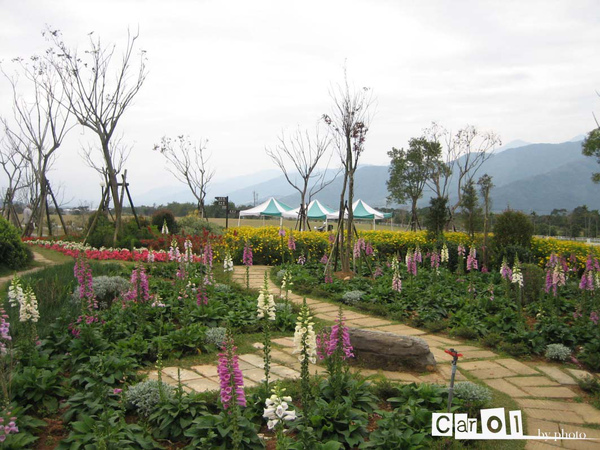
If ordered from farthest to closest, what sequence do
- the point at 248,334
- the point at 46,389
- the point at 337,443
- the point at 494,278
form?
the point at 494,278 < the point at 248,334 < the point at 46,389 < the point at 337,443

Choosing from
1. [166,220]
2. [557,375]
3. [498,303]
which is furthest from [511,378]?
[166,220]

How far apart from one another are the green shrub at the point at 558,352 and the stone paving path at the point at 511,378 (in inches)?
5.0

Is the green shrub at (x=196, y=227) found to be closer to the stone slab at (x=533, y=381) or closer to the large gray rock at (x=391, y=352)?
the large gray rock at (x=391, y=352)

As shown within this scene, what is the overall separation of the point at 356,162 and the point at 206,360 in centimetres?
614

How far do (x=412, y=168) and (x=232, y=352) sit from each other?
2917cm

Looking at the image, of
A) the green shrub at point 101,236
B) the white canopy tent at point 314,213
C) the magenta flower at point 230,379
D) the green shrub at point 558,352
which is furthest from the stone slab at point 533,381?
the white canopy tent at point 314,213

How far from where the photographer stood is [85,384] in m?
3.50

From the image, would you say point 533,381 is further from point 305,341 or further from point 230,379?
point 230,379

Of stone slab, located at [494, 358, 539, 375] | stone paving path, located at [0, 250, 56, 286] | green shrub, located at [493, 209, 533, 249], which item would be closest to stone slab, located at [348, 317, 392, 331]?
stone slab, located at [494, 358, 539, 375]

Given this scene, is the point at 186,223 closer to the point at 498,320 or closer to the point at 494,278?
the point at 494,278

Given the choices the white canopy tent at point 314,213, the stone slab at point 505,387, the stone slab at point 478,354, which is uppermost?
→ the white canopy tent at point 314,213

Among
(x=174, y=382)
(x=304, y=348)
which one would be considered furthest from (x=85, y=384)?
(x=304, y=348)

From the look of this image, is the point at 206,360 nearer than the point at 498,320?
Yes

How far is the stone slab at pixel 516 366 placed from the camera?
4.30 meters
